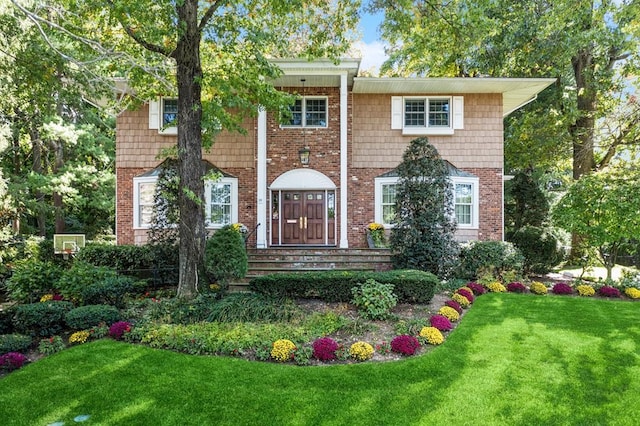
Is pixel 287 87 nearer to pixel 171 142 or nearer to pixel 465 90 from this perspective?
pixel 171 142

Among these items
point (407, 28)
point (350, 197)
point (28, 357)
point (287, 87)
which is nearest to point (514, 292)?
point (350, 197)

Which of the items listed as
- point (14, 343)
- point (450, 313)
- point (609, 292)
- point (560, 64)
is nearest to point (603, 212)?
point (609, 292)

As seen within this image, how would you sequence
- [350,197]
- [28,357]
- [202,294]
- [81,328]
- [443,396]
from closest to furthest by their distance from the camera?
[443,396] → [28,357] → [81,328] → [202,294] → [350,197]

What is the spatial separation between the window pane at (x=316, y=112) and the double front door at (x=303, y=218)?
2.42 m

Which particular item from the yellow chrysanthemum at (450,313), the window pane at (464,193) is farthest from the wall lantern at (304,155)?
the yellow chrysanthemum at (450,313)

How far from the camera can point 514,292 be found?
9391mm

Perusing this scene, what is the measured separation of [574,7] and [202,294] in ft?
47.0

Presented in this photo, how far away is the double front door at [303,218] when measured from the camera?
12.5 metres

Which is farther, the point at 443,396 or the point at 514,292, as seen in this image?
the point at 514,292

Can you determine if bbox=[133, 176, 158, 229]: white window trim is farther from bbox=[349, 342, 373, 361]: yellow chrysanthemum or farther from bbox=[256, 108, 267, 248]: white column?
bbox=[349, 342, 373, 361]: yellow chrysanthemum

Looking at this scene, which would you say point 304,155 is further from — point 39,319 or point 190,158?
point 39,319

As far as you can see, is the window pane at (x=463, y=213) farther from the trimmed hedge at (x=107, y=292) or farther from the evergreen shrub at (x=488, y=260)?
the trimmed hedge at (x=107, y=292)

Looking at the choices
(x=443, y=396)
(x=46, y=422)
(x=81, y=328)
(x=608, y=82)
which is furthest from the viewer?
(x=608, y=82)

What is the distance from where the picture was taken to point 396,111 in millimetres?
12711
